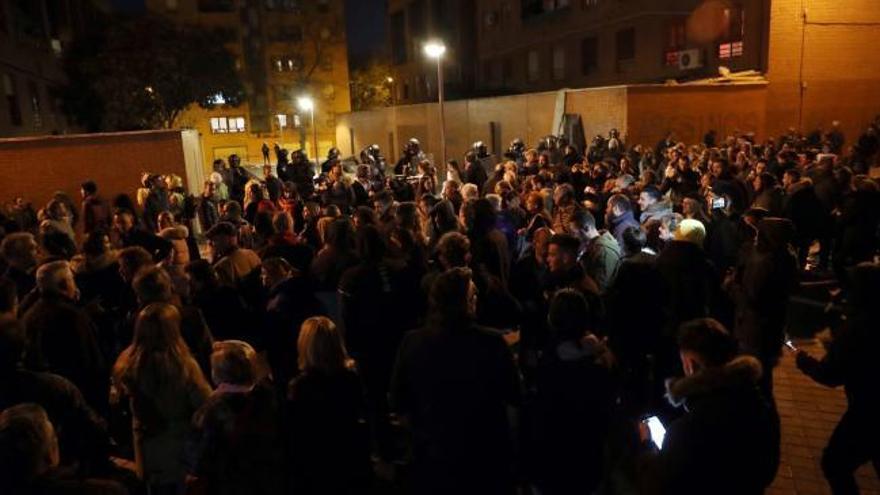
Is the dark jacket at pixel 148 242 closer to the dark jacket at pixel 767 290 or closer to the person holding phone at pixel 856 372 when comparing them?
the dark jacket at pixel 767 290

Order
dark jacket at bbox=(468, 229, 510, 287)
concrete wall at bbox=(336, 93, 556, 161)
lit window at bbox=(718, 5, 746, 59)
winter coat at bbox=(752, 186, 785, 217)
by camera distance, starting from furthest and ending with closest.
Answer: lit window at bbox=(718, 5, 746, 59)
concrete wall at bbox=(336, 93, 556, 161)
winter coat at bbox=(752, 186, 785, 217)
dark jacket at bbox=(468, 229, 510, 287)

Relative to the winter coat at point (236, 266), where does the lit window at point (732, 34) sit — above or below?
above

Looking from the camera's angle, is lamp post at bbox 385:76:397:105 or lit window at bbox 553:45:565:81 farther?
lamp post at bbox 385:76:397:105

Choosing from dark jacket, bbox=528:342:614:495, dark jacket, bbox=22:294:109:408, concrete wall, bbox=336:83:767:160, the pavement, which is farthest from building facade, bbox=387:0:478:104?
dark jacket, bbox=528:342:614:495

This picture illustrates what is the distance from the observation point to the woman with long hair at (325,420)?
11.4 ft

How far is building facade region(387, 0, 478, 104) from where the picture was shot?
4812 cm

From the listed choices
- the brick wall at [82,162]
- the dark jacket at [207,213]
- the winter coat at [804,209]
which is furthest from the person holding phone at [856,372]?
the brick wall at [82,162]

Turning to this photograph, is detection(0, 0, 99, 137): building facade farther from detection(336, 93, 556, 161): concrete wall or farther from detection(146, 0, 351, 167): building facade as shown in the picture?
detection(146, 0, 351, 167): building facade

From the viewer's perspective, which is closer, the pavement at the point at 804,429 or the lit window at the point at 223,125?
the pavement at the point at 804,429

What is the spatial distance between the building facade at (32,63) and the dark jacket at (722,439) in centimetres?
2522

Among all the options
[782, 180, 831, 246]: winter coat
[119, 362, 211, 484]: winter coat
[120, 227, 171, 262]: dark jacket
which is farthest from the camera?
[782, 180, 831, 246]: winter coat

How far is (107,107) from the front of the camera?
111 feet

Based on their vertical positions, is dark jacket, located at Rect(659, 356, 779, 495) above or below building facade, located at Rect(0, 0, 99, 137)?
below

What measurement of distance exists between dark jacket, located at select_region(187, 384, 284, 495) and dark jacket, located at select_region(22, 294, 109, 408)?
1.76m
